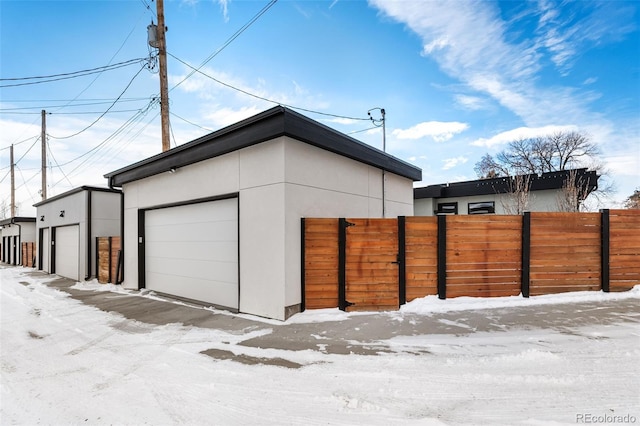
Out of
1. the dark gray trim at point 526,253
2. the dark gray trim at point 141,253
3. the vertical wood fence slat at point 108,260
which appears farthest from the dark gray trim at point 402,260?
the vertical wood fence slat at point 108,260

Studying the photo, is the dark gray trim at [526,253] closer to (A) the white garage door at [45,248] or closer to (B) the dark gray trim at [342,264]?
(B) the dark gray trim at [342,264]

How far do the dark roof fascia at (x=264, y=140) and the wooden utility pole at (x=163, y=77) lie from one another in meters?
1.35

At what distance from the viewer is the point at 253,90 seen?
10719mm

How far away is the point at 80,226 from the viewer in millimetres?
11164

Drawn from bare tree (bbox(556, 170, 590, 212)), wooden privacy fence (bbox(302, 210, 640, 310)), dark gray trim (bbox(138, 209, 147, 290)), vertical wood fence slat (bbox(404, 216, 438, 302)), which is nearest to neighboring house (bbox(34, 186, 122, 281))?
dark gray trim (bbox(138, 209, 147, 290))

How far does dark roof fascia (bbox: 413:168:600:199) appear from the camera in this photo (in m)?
11.7

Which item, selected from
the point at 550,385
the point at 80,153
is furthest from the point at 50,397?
the point at 80,153

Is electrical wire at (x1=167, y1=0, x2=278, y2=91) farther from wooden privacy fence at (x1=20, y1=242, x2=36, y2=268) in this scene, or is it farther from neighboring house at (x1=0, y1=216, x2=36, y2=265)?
neighboring house at (x1=0, y1=216, x2=36, y2=265)

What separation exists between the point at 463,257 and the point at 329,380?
4.16 m

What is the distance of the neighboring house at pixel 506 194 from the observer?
11680 mm

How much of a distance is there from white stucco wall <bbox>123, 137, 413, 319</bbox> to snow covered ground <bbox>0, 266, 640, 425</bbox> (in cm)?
89

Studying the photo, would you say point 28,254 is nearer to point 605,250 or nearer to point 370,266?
point 370,266

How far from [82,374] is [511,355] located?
499 centimetres

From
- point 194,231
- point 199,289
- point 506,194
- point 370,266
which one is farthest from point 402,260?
point 506,194
